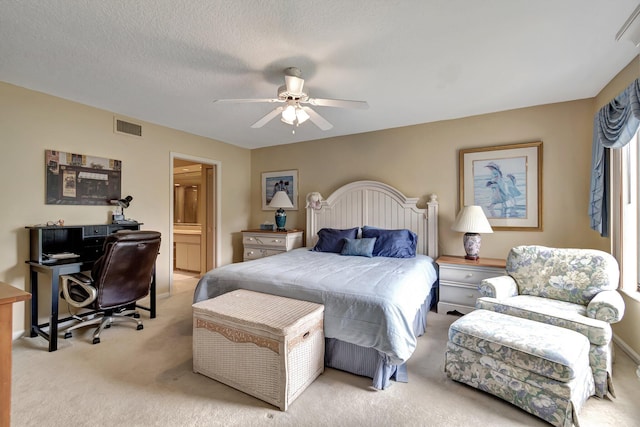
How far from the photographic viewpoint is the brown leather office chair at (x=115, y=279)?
264 cm

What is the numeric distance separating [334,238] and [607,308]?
2.74 m

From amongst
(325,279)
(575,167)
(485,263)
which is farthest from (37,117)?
(575,167)

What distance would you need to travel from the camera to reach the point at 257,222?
18.3ft

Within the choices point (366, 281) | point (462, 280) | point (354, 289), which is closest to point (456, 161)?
point (462, 280)

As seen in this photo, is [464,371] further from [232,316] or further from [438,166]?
[438,166]

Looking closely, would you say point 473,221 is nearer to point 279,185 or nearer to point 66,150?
A: point 279,185

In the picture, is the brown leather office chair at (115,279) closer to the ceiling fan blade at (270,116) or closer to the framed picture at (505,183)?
the ceiling fan blade at (270,116)

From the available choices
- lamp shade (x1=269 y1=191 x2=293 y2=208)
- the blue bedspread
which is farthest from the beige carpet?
lamp shade (x1=269 y1=191 x2=293 y2=208)

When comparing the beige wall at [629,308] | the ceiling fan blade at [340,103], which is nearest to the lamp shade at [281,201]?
the ceiling fan blade at [340,103]

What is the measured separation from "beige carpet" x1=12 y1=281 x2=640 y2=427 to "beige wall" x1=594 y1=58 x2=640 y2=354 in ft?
0.55

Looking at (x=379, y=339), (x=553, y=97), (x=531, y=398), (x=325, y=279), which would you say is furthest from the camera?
(x=553, y=97)

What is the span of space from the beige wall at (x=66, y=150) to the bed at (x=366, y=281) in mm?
1804

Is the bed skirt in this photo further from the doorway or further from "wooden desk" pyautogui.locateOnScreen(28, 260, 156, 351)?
the doorway

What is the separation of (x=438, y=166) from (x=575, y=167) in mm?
1429
